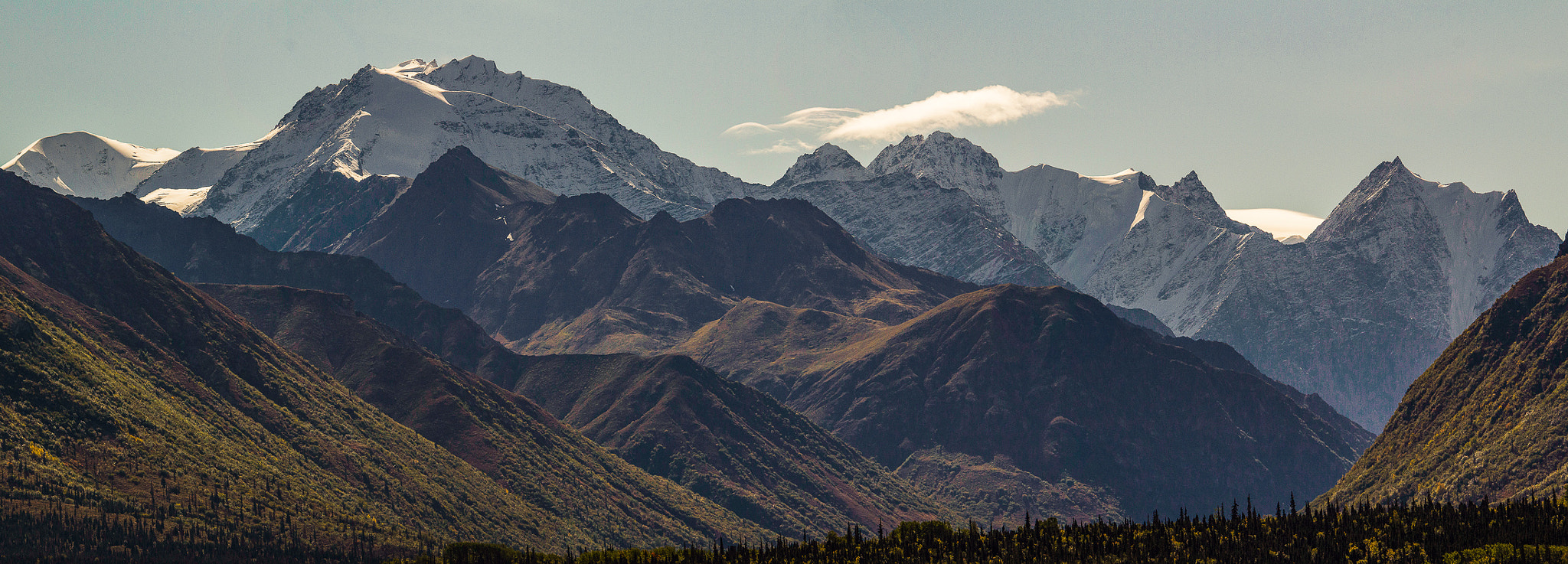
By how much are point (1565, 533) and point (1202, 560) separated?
4772 centimetres

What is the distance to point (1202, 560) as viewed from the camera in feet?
653

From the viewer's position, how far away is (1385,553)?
19350 cm

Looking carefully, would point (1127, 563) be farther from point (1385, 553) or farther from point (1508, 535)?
point (1508, 535)

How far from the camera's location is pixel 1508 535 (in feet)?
641

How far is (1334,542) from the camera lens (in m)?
199

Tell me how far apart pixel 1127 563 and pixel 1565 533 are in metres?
57.9

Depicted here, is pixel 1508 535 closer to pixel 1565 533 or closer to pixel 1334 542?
pixel 1565 533

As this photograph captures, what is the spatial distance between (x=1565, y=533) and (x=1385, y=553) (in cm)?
2430

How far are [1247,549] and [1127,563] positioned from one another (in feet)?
53.7

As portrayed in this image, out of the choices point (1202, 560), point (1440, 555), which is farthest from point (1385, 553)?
point (1202, 560)

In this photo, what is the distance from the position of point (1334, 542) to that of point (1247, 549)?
41.8ft

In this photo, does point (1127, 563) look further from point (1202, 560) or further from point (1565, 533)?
point (1565, 533)

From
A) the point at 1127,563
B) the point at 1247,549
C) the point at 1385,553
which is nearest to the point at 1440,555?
the point at 1385,553

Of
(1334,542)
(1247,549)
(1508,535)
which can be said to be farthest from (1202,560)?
(1508,535)
